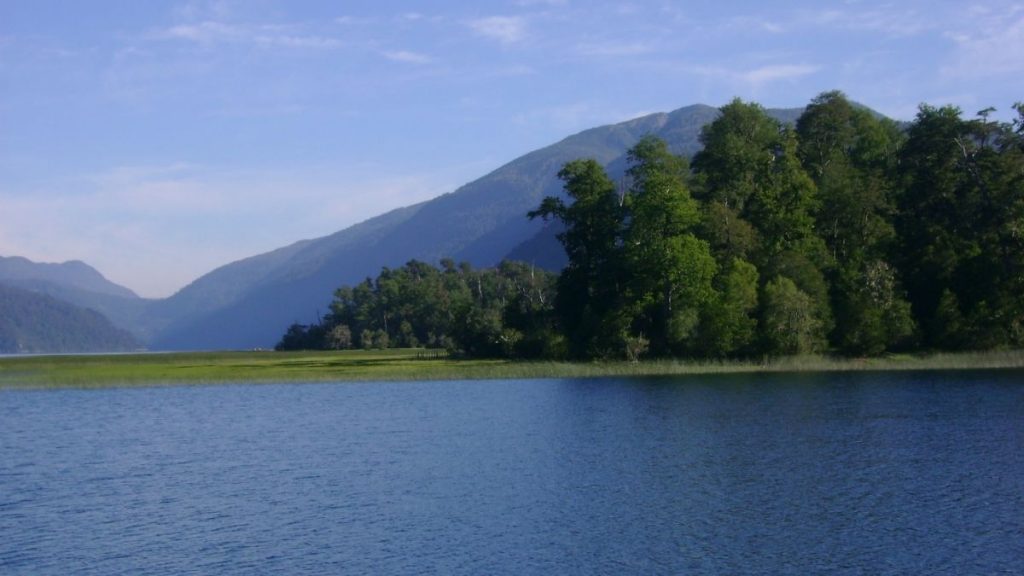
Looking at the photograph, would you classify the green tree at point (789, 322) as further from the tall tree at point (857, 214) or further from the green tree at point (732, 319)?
the tall tree at point (857, 214)

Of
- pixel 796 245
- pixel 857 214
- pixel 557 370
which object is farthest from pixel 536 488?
pixel 857 214

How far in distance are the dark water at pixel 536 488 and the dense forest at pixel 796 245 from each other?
3102 cm

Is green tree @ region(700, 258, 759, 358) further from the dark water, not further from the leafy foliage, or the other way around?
the leafy foliage

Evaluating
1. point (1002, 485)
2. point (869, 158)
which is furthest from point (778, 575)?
point (869, 158)

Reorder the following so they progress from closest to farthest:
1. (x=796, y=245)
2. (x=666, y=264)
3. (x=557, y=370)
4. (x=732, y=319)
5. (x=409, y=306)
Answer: (x=557, y=370) → (x=732, y=319) → (x=666, y=264) → (x=796, y=245) → (x=409, y=306)

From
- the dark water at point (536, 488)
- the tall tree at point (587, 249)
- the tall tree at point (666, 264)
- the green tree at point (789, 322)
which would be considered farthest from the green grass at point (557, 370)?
the dark water at point (536, 488)

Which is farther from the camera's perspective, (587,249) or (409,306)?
(409,306)

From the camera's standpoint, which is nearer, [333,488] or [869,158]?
[333,488]

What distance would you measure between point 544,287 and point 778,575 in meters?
122

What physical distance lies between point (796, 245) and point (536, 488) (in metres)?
69.6

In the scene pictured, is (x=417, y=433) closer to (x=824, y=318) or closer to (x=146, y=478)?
(x=146, y=478)

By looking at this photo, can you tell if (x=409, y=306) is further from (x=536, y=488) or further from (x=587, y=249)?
(x=536, y=488)

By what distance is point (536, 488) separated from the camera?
33.8 meters

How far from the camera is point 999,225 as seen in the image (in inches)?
3588
